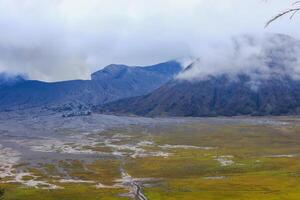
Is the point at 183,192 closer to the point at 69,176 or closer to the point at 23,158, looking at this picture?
the point at 69,176

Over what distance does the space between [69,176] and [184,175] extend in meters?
28.7

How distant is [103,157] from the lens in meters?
165

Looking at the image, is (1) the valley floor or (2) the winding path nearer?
(2) the winding path

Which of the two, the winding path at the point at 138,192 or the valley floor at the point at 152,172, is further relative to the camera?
the valley floor at the point at 152,172

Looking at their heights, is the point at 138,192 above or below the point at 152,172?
below

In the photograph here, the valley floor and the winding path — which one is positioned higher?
the valley floor

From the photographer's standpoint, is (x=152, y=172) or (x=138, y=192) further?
(x=152, y=172)

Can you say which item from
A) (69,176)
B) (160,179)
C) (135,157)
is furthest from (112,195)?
(135,157)

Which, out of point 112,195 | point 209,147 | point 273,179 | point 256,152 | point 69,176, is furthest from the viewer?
point 209,147

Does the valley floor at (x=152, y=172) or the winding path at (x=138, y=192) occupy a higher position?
the valley floor at (x=152, y=172)

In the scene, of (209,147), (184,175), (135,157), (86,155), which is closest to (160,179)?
(184,175)

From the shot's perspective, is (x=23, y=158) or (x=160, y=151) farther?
(x=160, y=151)

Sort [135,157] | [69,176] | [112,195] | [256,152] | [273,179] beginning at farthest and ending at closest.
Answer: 1. [256,152]
2. [135,157]
3. [69,176]
4. [273,179]
5. [112,195]

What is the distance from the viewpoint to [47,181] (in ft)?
379
